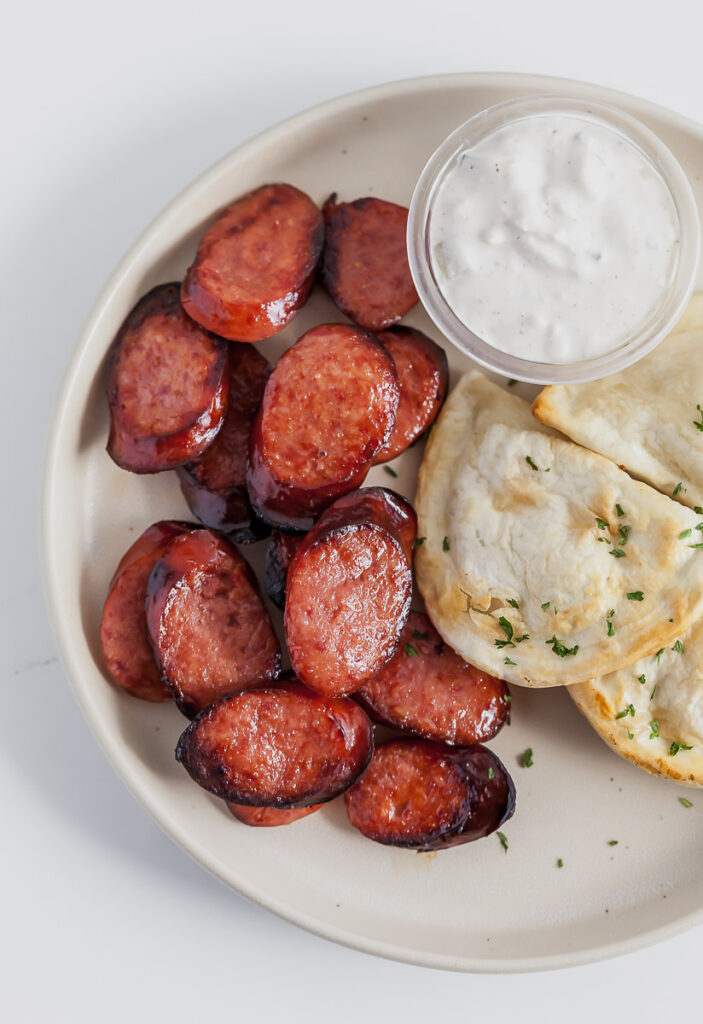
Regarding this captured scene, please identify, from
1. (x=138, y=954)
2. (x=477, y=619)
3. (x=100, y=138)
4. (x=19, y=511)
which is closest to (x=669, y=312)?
(x=477, y=619)

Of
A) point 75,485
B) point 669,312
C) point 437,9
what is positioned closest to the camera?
point 669,312

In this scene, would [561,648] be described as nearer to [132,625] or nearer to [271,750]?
[271,750]

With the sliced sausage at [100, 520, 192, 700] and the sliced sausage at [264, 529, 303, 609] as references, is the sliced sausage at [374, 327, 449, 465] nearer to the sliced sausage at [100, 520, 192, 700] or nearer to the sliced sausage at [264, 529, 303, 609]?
the sliced sausage at [264, 529, 303, 609]

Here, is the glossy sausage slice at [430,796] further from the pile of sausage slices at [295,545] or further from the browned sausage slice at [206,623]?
the browned sausage slice at [206,623]

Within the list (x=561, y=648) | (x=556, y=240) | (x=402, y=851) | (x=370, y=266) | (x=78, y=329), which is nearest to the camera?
(x=556, y=240)

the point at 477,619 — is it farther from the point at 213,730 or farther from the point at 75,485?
the point at 75,485

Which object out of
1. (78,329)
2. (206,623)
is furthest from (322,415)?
(78,329)
